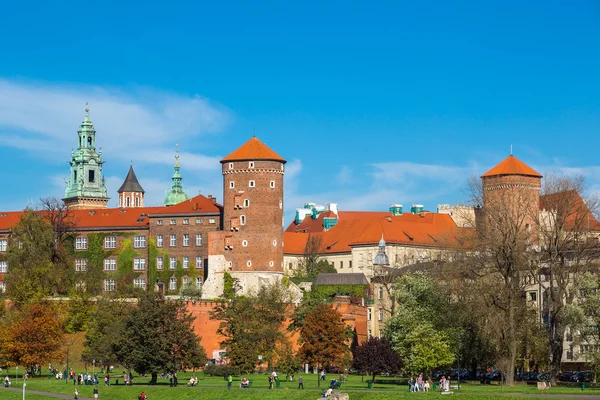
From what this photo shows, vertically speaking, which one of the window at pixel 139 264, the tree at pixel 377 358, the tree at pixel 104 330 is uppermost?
the window at pixel 139 264

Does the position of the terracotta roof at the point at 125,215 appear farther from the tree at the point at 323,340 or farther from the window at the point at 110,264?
the tree at the point at 323,340

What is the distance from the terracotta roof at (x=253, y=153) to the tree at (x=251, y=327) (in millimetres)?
14145

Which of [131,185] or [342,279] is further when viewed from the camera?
[131,185]

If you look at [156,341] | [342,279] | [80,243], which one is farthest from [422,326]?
[80,243]

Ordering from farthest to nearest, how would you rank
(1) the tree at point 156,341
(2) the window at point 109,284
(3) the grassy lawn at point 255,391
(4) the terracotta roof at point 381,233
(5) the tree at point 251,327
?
(4) the terracotta roof at point 381,233 < (2) the window at point 109,284 < (5) the tree at point 251,327 < (1) the tree at point 156,341 < (3) the grassy lawn at point 255,391

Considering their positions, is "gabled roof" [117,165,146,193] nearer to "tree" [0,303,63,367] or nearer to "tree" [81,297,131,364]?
"tree" [81,297,131,364]

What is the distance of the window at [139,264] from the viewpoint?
108 metres

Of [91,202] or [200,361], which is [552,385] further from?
[91,202]

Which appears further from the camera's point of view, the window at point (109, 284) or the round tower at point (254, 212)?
the window at point (109, 284)

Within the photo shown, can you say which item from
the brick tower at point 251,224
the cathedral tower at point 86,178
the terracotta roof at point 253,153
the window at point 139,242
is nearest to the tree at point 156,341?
the brick tower at point 251,224

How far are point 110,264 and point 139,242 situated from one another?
3220 mm

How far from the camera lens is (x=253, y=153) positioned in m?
103

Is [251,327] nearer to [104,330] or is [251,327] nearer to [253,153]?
[104,330]

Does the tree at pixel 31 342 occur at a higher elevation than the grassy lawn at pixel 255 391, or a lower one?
higher
